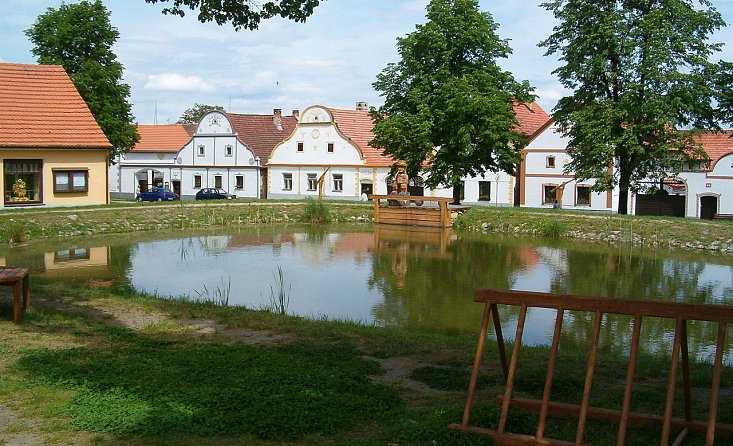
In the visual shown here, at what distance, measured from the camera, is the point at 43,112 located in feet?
102

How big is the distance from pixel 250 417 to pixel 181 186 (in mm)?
48345

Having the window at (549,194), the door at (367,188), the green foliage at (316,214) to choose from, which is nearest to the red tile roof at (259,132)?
the door at (367,188)

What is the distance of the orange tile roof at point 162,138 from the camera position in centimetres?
5466

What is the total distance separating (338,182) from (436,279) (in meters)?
30.0

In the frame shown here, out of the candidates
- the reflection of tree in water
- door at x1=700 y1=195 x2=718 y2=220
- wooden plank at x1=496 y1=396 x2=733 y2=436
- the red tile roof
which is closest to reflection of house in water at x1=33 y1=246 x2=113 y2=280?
the reflection of tree in water

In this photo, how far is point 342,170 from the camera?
149 ft

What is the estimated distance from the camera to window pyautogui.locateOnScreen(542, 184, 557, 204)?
132 feet

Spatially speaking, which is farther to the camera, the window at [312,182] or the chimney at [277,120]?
the chimney at [277,120]

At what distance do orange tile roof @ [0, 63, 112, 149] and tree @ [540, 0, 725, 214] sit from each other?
1906 cm

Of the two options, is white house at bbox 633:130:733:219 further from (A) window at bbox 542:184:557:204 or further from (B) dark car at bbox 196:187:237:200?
(B) dark car at bbox 196:187:237:200

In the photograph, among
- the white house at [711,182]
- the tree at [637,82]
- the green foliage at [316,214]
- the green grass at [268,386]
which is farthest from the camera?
the white house at [711,182]

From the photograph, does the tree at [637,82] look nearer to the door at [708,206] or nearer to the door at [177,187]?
the door at [708,206]

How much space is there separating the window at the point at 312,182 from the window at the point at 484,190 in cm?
1011

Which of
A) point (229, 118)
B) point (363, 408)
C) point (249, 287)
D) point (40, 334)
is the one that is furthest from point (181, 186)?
point (363, 408)
